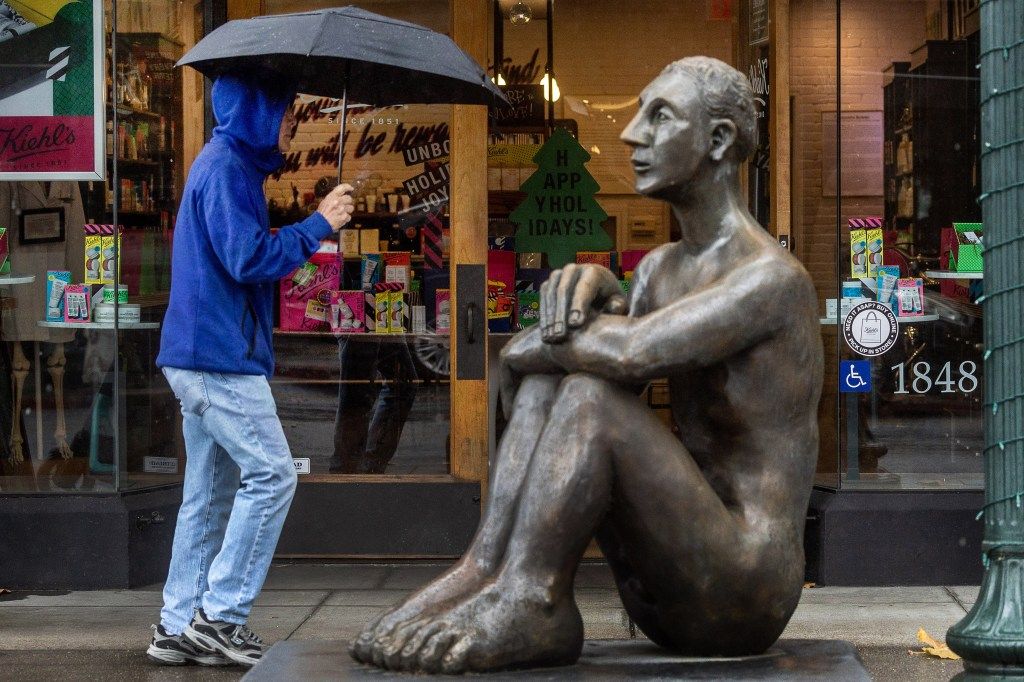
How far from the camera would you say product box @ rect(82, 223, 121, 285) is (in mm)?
6691

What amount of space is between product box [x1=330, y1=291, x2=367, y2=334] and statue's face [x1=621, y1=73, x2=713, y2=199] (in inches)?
156

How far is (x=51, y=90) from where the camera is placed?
6641 mm

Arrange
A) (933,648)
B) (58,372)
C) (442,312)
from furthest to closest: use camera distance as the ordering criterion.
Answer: (442,312) → (58,372) → (933,648)

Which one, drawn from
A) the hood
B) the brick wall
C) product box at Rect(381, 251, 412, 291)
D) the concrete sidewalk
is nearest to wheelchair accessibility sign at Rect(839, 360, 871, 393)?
the brick wall

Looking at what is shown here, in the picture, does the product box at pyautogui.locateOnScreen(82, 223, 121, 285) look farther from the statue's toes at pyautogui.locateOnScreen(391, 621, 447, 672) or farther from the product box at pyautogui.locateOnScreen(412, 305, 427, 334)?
the statue's toes at pyautogui.locateOnScreen(391, 621, 447, 672)

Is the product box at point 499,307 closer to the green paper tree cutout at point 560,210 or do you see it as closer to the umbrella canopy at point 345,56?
the green paper tree cutout at point 560,210

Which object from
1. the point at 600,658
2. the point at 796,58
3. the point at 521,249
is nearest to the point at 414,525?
the point at 521,249

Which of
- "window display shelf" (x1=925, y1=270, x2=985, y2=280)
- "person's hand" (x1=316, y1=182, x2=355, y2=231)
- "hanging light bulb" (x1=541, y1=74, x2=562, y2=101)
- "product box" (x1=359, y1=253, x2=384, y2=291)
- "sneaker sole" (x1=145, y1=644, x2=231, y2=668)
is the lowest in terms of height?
"sneaker sole" (x1=145, y1=644, x2=231, y2=668)

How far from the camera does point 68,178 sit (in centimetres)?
665

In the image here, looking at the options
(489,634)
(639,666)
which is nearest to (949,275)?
(639,666)

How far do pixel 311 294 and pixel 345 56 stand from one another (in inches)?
100

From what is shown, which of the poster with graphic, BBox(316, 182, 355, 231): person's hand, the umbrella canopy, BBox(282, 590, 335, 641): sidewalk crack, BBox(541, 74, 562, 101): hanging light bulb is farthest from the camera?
BBox(541, 74, 562, 101): hanging light bulb

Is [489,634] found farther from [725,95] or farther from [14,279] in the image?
[14,279]

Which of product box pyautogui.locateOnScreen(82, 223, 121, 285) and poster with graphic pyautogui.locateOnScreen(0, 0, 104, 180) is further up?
poster with graphic pyautogui.locateOnScreen(0, 0, 104, 180)
